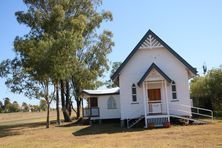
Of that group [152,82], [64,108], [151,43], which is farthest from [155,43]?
[64,108]

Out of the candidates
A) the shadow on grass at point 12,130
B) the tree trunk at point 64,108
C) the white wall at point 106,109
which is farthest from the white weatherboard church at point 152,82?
the tree trunk at point 64,108

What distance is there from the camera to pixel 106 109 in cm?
3647

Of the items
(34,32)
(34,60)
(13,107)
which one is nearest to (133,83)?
(34,60)

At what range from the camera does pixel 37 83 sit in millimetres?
33250

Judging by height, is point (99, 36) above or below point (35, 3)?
below

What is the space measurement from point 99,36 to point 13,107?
130 metres

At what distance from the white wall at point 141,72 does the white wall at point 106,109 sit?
25.5 feet

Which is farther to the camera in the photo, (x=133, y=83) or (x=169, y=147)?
(x=133, y=83)

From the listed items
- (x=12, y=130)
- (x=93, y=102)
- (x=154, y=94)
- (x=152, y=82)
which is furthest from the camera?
(x=93, y=102)

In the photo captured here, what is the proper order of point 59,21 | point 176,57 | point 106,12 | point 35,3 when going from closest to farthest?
point 176,57 < point 59,21 < point 35,3 < point 106,12

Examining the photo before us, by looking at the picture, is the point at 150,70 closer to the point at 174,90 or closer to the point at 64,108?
the point at 174,90

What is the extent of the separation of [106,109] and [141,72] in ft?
31.0

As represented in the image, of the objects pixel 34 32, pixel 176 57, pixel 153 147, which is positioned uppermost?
pixel 34 32

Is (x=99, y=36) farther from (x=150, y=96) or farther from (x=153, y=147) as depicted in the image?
(x=153, y=147)
